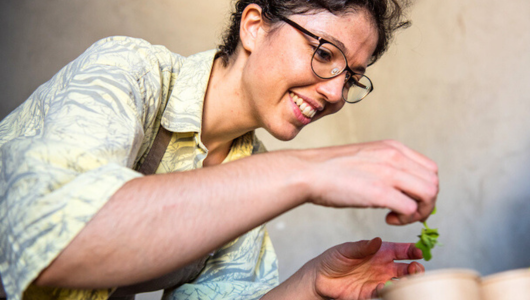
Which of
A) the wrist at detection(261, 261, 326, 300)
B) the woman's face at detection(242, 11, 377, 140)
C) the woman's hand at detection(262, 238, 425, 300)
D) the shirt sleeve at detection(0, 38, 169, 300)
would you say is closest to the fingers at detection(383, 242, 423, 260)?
the woman's hand at detection(262, 238, 425, 300)

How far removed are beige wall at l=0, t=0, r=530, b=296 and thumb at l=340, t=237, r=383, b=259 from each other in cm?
92

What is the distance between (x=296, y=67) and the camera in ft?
4.28

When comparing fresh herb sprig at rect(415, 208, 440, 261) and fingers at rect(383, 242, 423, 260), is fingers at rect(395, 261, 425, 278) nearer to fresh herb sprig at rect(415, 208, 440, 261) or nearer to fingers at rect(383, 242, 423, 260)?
fingers at rect(383, 242, 423, 260)

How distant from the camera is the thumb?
1.14 meters

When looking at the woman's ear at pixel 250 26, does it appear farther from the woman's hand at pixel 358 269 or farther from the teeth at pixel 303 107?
the woman's hand at pixel 358 269

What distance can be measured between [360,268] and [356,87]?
61 cm

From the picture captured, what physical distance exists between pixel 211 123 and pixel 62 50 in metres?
2.13

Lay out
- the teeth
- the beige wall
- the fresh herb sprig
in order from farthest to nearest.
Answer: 1. the beige wall
2. the teeth
3. the fresh herb sprig

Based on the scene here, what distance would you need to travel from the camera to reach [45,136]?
0.79 m

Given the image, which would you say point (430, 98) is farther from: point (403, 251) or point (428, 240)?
point (428, 240)

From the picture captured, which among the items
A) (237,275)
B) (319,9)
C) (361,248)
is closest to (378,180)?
(361,248)

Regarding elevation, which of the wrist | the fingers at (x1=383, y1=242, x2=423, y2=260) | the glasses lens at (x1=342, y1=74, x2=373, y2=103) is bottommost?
the wrist

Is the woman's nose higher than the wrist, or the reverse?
the woman's nose

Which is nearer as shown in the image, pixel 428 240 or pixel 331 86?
pixel 428 240
